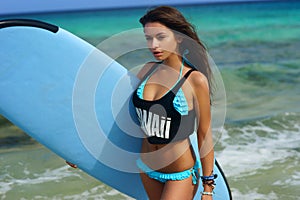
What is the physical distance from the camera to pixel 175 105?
2.04m

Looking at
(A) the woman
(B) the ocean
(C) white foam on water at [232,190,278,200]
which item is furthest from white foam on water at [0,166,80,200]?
(A) the woman

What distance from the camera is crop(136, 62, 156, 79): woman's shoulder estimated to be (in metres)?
2.26

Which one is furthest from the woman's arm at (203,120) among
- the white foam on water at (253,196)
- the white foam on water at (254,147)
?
the white foam on water at (254,147)

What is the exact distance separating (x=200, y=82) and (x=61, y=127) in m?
0.82

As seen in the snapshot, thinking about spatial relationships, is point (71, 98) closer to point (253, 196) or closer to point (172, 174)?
point (172, 174)

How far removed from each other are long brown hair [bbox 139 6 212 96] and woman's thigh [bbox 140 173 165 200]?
50 centimetres

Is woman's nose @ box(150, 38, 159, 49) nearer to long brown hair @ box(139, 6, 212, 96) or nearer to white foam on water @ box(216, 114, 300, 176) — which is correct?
long brown hair @ box(139, 6, 212, 96)

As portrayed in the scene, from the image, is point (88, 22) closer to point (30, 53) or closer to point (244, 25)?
point (244, 25)

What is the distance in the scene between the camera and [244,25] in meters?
23.0

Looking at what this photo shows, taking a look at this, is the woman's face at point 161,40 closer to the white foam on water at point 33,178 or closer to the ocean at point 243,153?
the ocean at point 243,153

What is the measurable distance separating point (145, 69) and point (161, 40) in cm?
26

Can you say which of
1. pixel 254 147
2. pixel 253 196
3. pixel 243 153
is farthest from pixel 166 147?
pixel 254 147

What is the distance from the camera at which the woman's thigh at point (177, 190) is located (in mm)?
2133

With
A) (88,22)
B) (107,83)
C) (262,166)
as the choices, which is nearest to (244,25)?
(88,22)
